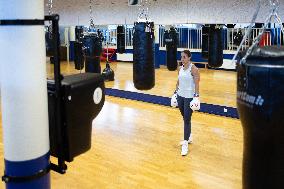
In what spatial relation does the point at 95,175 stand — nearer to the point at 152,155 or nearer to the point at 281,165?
the point at 152,155

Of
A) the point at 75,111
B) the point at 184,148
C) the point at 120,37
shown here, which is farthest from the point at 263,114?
the point at 120,37

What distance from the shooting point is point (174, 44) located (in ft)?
29.9

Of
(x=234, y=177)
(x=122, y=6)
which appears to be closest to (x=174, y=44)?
(x=122, y=6)

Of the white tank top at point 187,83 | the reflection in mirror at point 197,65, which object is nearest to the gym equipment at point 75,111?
the white tank top at point 187,83

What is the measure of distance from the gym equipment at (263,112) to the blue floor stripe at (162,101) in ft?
17.4

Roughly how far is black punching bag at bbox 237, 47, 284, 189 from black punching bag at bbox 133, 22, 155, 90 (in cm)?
280

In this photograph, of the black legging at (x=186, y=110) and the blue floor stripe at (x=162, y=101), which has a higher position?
the black legging at (x=186, y=110)

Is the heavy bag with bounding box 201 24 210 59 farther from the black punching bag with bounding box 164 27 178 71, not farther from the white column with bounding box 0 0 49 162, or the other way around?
the white column with bounding box 0 0 49 162

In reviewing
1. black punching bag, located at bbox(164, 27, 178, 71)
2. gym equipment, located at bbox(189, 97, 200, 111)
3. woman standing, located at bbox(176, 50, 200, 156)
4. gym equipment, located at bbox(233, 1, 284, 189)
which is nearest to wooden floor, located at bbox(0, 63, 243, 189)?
woman standing, located at bbox(176, 50, 200, 156)

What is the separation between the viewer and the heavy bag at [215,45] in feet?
24.5

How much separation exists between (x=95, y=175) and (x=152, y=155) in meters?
1.00

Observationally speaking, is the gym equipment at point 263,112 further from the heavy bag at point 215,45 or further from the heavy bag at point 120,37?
the heavy bag at point 120,37

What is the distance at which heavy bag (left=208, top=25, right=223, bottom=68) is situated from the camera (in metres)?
7.47

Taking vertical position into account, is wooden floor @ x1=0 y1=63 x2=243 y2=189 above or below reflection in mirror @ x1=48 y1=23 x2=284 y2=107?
below
